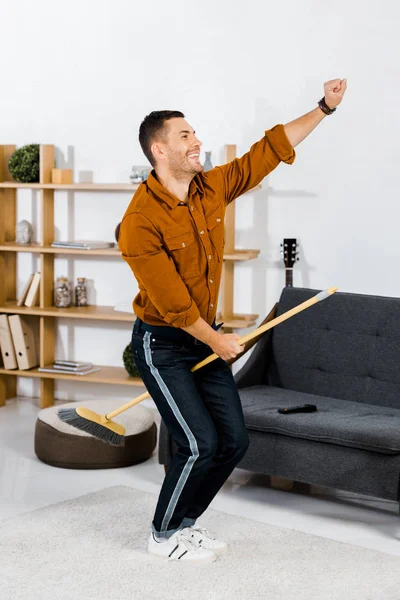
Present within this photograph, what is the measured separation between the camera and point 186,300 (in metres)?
2.82

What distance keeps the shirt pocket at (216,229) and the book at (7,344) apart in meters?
2.62

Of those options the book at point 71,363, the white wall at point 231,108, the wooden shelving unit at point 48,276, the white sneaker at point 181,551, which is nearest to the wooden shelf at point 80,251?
the wooden shelving unit at point 48,276

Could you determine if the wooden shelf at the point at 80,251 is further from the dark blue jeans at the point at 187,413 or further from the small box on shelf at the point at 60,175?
the dark blue jeans at the point at 187,413

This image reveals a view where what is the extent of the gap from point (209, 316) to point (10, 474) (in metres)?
1.57

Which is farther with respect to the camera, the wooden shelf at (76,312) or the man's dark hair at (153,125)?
the wooden shelf at (76,312)

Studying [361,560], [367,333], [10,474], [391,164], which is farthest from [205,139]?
[361,560]

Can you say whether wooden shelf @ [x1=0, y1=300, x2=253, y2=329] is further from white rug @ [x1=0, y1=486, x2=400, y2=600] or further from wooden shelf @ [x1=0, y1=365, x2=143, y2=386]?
white rug @ [x1=0, y1=486, x2=400, y2=600]

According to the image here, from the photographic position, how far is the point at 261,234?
4.96 m

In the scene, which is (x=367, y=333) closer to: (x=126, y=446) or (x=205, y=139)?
(x=126, y=446)

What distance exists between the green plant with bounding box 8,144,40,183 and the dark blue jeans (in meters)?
2.43

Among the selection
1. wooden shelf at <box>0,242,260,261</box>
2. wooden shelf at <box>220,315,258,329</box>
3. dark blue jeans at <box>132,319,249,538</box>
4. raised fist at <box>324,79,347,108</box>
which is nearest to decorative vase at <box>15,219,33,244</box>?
wooden shelf at <box>0,242,260,261</box>

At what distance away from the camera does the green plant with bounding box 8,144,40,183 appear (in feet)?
17.1

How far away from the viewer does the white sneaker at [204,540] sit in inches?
123

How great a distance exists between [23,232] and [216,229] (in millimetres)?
2632
